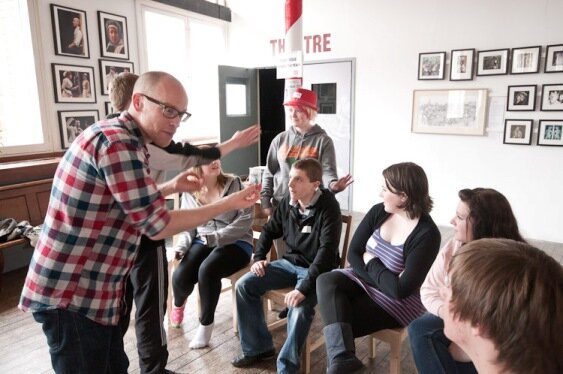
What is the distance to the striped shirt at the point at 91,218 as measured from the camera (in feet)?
3.79

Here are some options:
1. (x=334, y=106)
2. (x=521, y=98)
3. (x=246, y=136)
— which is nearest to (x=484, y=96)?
(x=521, y=98)

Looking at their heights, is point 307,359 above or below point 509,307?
below

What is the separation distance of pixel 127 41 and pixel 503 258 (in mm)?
4935

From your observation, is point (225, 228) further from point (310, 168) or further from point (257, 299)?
point (310, 168)

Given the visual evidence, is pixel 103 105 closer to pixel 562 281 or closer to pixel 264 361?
pixel 264 361

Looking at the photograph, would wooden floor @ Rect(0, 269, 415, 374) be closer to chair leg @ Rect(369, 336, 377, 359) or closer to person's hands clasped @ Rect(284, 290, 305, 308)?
chair leg @ Rect(369, 336, 377, 359)

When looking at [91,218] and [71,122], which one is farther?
[71,122]

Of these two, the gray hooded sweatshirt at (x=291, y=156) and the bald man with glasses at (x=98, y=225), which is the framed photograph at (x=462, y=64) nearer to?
the gray hooded sweatshirt at (x=291, y=156)

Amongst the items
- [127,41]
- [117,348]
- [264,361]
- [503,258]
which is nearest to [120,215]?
[117,348]

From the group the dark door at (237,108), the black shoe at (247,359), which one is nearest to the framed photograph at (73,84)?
the dark door at (237,108)

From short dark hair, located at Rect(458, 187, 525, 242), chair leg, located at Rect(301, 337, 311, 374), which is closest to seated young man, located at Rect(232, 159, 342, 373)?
chair leg, located at Rect(301, 337, 311, 374)

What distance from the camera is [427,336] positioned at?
1.54 metres

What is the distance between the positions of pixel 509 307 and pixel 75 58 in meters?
4.63

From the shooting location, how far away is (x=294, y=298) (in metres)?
1.98
